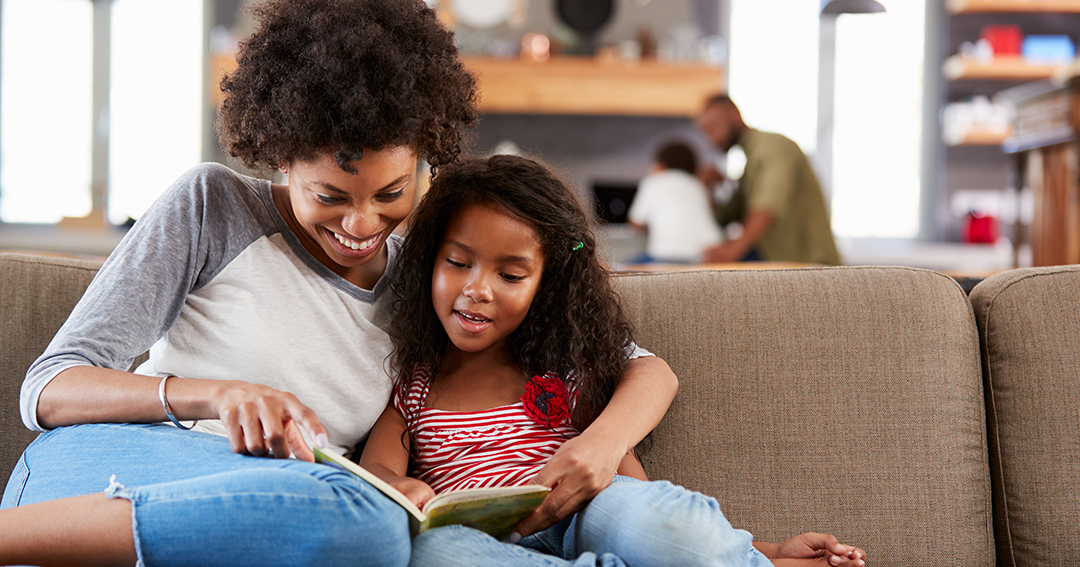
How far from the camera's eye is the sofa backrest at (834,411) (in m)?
1.22

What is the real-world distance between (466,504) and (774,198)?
285 centimetres

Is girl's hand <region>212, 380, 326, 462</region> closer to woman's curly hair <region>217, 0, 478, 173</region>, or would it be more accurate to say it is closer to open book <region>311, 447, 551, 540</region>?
open book <region>311, 447, 551, 540</region>

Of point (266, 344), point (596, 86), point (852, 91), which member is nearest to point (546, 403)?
point (266, 344)

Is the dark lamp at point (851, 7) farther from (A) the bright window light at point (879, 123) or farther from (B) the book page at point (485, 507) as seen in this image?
(B) the book page at point (485, 507)

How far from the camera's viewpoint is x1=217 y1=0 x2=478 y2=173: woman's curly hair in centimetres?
103

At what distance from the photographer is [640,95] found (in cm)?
554

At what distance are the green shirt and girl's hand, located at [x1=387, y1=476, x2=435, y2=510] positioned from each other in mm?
2755

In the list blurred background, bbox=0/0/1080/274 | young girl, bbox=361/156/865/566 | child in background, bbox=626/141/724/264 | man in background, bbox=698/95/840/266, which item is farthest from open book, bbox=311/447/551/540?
blurred background, bbox=0/0/1080/274

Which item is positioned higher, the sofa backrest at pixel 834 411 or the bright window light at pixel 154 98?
the bright window light at pixel 154 98

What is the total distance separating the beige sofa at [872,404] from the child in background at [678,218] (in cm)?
268

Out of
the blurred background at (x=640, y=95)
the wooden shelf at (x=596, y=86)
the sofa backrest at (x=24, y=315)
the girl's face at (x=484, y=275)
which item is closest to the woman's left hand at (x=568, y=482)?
the girl's face at (x=484, y=275)

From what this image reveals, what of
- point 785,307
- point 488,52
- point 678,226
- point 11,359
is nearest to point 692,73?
point 488,52

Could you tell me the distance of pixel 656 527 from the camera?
930mm

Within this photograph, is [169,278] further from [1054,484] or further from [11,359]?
[1054,484]
